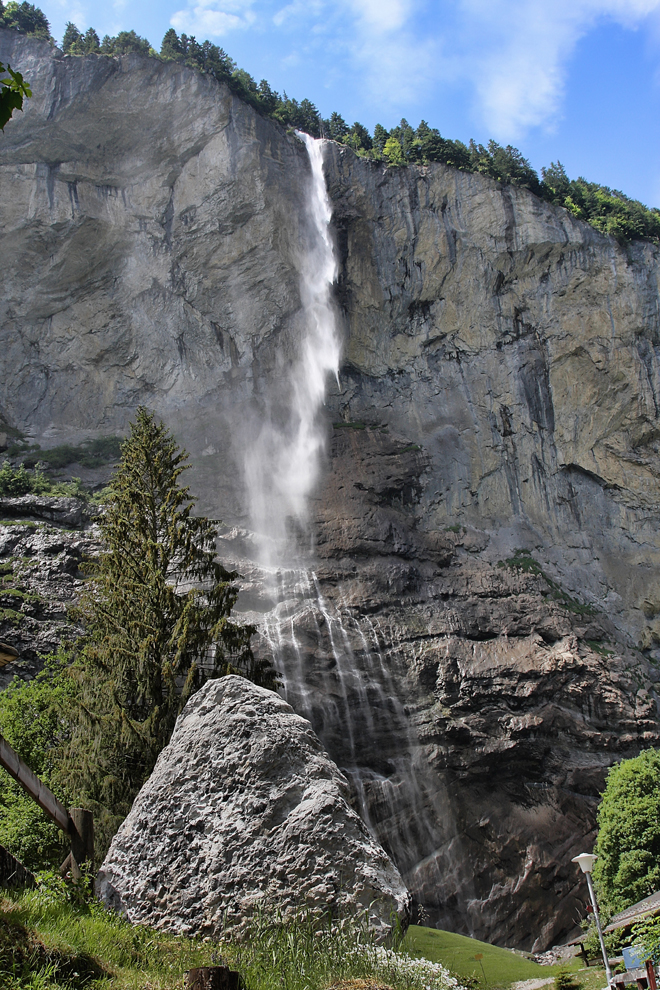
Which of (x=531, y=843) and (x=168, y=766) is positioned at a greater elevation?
(x=168, y=766)

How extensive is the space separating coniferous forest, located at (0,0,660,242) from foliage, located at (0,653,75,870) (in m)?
38.0

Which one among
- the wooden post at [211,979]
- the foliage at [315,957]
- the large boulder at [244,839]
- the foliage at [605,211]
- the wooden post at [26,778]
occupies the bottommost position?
the foliage at [315,957]

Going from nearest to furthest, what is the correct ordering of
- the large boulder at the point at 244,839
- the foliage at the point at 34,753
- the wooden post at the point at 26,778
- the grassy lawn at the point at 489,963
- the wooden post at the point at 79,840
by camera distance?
the wooden post at the point at 26,778 → the large boulder at the point at 244,839 → the wooden post at the point at 79,840 → the foliage at the point at 34,753 → the grassy lawn at the point at 489,963

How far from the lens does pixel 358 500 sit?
35.0 meters

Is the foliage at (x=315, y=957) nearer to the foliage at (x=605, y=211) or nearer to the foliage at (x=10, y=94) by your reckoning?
the foliage at (x=10, y=94)

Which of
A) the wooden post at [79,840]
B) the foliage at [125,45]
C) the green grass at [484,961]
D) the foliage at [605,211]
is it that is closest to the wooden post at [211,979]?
the wooden post at [79,840]

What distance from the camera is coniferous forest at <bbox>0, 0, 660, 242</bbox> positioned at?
4266cm

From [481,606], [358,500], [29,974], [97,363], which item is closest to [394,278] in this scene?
[358,500]

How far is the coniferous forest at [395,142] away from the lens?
4266 centimetres

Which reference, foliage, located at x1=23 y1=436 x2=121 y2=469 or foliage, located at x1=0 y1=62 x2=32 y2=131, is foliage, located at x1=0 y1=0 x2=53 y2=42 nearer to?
foliage, located at x1=23 y1=436 x2=121 y2=469

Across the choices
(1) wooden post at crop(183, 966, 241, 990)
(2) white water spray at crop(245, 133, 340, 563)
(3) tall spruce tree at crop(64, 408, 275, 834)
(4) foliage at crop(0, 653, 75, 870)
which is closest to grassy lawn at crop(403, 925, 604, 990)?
(3) tall spruce tree at crop(64, 408, 275, 834)

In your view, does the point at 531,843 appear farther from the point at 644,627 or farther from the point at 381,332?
the point at 381,332

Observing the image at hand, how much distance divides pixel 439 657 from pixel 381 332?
21.0 metres

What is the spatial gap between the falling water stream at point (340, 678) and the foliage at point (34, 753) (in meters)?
4.72
